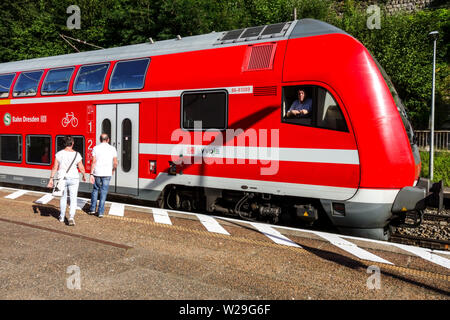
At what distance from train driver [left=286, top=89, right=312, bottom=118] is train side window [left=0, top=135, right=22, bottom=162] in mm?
8564

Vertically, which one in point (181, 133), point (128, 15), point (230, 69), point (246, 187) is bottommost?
point (246, 187)

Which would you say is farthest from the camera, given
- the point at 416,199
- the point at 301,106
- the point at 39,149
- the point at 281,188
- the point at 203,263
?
the point at 39,149

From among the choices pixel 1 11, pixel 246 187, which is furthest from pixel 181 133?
pixel 1 11

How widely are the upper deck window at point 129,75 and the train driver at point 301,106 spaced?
378 cm

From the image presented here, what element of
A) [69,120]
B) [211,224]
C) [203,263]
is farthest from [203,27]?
[203,263]

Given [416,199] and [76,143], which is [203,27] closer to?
[76,143]

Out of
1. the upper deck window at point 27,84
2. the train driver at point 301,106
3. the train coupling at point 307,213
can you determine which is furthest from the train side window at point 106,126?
the train coupling at point 307,213

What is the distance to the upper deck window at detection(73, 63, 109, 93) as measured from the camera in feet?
32.4

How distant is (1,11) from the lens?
1108 inches

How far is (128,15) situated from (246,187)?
1861cm

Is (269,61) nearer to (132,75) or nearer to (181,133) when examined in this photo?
(181,133)

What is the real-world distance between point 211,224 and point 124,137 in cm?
333

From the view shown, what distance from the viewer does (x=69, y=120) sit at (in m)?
10.4

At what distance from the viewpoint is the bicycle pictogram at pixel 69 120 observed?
10.3m
